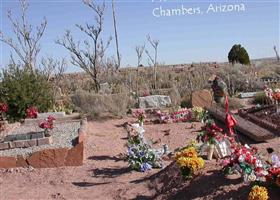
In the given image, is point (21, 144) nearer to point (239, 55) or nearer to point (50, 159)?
point (50, 159)

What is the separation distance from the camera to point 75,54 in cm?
2062

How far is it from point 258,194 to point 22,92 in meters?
11.5

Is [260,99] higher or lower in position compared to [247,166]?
higher

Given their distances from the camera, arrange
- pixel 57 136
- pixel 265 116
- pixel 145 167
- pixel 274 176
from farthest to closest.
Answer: pixel 265 116 → pixel 57 136 → pixel 145 167 → pixel 274 176

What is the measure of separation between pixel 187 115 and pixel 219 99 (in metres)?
1.05

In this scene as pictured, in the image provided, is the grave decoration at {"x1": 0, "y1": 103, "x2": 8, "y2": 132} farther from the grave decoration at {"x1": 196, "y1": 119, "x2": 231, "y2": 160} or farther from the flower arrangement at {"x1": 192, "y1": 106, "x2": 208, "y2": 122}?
the grave decoration at {"x1": 196, "y1": 119, "x2": 231, "y2": 160}

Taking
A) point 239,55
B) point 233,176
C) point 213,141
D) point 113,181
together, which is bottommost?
point 113,181

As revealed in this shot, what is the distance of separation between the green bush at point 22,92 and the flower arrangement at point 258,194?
11.3 metres

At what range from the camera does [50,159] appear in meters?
9.12

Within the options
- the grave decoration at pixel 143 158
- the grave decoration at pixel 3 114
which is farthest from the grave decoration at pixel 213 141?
the grave decoration at pixel 3 114

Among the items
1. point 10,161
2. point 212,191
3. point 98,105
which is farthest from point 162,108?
point 212,191

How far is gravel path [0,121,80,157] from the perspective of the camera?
9.65m

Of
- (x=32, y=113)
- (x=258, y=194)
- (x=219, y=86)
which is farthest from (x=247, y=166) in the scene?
(x=32, y=113)

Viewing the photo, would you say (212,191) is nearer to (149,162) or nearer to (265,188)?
(265,188)
